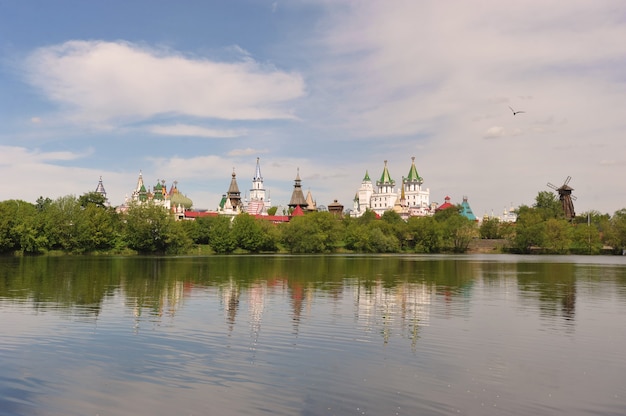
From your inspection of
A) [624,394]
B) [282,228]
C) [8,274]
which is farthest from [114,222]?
[624,394]

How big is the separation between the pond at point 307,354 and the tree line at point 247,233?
64.0 meters

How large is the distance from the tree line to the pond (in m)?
64.0

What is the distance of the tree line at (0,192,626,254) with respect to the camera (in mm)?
91938

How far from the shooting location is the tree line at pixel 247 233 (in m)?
91.9

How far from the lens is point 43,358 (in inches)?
627

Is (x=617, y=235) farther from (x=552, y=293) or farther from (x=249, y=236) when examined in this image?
(x=552, y=293)

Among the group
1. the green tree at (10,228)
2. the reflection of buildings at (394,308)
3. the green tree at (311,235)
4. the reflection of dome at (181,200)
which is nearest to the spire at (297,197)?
the reflection of dome at (181,200)

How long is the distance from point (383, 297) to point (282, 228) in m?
85.3

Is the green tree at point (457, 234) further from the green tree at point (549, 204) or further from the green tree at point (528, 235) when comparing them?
the green tree at point (549, 204)

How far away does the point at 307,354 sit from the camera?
16781 millimetres

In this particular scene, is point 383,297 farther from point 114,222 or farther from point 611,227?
point 611,227

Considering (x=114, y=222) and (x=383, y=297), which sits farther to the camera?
(x=114, y=222)

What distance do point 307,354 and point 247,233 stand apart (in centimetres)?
9612

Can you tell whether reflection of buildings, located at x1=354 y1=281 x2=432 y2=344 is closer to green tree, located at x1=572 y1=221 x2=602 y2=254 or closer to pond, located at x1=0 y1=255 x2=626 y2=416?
pond, located at x1=0 y1=255 x2=626 y2=416
